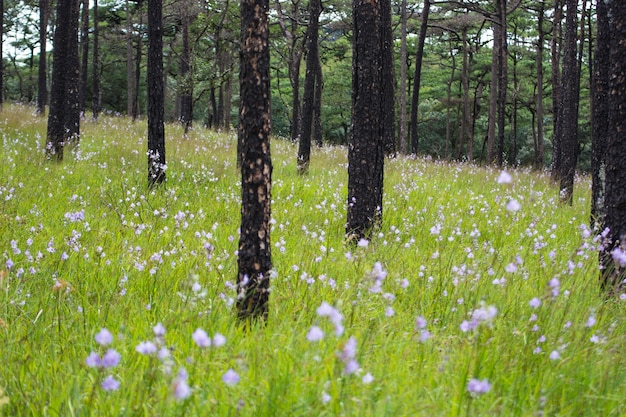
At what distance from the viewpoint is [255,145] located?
3.55m

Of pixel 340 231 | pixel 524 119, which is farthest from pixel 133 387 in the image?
pixel 524 119

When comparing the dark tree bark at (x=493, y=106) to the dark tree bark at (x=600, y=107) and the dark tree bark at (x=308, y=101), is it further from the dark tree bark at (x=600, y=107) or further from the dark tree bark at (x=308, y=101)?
the dark tree bark at (x=600, y=107)

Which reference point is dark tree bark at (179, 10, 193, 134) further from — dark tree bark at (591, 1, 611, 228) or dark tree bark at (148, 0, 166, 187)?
dark tree bark at (591, 1, 611, 228)

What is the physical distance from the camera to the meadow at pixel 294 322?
7.57 feet

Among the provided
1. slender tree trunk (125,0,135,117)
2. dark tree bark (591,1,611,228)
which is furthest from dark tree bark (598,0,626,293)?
slender tree trunk (125,0,135,117)

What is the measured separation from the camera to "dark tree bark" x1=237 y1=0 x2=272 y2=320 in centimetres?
354

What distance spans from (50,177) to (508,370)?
286 inches

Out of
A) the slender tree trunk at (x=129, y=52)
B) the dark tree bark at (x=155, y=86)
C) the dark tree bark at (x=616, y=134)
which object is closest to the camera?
the dark tree bark at (x=616, y=134)

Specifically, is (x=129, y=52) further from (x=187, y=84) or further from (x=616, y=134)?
(x=616, y=134)

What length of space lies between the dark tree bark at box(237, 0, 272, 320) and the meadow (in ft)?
1.01

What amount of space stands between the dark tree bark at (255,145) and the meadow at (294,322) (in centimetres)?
31

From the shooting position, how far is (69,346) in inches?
117

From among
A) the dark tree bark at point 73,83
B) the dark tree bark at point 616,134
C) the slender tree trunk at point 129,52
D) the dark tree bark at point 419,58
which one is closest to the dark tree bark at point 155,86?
the dark tree bark at point 73,83

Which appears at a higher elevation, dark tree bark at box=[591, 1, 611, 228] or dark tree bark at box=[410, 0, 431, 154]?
dark tree bark at box=[410, 0, 431, 154]
